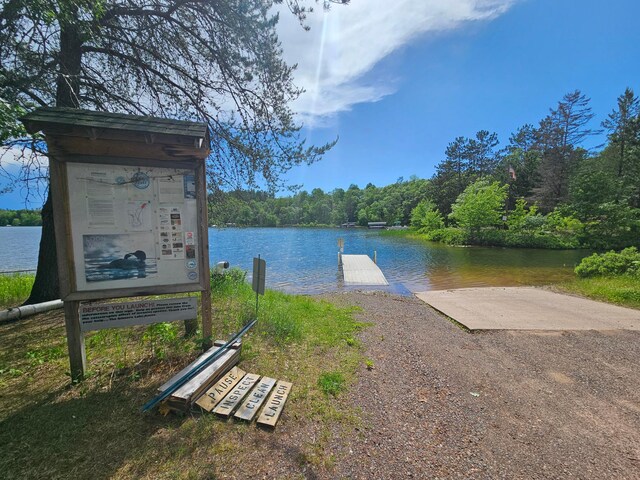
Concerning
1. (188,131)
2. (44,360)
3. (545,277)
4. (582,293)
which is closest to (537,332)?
(582,293)

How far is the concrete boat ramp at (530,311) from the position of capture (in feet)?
18.9

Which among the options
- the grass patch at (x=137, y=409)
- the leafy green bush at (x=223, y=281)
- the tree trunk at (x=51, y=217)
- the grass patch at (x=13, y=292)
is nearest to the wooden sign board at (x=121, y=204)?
the grass patch at (x=137, y=409)

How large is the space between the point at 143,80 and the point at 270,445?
22.8 feet

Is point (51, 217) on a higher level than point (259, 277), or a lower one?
higher

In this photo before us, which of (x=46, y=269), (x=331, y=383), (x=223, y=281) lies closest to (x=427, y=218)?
(x=223, y=281)

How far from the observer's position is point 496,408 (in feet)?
9.57

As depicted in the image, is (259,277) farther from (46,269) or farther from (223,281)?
(46,269)

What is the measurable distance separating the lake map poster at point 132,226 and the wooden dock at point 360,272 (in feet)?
32.9

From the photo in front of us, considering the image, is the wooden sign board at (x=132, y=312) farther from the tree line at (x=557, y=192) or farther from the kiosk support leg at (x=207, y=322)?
the tree line at (x=557, y=192)

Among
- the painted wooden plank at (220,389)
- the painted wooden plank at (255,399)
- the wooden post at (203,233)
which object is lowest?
the painted wooden plank at (255,399)

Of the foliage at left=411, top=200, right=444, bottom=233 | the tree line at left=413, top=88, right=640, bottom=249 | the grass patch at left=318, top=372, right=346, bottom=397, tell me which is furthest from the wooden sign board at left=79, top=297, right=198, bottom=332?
the foliage at left=411, top=200, right=444, bottom=233

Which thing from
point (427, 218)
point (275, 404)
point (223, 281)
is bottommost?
point (275, 404)

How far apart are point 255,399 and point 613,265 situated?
1360 cm

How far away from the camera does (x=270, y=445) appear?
7.18 ft
